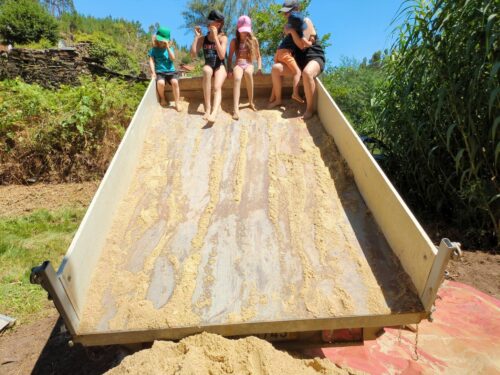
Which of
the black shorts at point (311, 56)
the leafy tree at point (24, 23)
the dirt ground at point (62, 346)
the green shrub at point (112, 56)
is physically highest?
the leafy tree at point (24, 23)

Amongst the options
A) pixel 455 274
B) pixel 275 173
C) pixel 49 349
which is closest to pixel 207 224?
pixel 275 173

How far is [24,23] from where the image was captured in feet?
63.8

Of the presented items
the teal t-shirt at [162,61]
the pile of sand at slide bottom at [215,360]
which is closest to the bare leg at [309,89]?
the teal t-shirt at [162,61]

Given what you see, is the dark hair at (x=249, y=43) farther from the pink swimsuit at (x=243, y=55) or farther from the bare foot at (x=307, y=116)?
the bare foot at (x=307, y=116)

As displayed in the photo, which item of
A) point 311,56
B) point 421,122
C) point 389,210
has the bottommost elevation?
point 389,210

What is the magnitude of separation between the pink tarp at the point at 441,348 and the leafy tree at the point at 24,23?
2264 cm

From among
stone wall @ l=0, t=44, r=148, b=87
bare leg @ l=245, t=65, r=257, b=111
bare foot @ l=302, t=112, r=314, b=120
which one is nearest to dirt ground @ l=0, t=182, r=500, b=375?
bare foot @ l=302, t=112, r=314, b=120

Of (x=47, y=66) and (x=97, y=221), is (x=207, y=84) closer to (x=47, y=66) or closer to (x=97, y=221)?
(x=97, y=221)

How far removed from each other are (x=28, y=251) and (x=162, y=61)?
277cm

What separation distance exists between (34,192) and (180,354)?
5.44m

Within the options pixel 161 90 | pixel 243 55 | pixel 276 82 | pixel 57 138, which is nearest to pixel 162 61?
pixel 161 90

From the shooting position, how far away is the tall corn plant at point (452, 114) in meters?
3.60

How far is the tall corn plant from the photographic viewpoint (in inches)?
142

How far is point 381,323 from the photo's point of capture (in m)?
1.72
